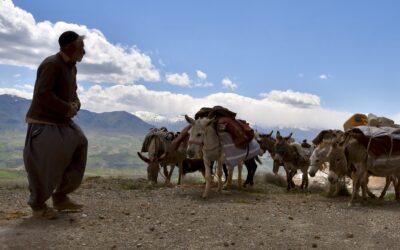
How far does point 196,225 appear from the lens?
332 inches

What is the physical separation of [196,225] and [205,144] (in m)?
4.87

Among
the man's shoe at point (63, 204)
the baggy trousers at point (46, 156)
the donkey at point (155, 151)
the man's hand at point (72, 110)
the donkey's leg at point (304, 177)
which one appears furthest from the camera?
the donkey's leg at point (304, 177)

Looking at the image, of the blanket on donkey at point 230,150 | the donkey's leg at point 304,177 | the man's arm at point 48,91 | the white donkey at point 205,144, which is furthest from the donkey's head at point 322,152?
the man's arm at point 48,91

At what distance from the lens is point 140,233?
764cm

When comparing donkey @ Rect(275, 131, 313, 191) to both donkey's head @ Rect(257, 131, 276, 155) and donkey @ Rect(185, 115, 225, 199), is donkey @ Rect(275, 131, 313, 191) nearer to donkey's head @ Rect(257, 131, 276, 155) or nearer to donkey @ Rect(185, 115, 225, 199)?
donkey's head @ Rect(257, 131, 276, 155)

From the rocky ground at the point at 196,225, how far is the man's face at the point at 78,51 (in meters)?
3.08

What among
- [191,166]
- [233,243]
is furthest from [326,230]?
[191,166]

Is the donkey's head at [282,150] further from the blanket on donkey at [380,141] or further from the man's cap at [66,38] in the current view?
the man's cap at [66,38]

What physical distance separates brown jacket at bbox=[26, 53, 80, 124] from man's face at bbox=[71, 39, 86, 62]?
162mm

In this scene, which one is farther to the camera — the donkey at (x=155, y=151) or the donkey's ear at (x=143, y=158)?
the donkey at (x=155, y=151)

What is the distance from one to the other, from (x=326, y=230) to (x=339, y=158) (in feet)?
13.9

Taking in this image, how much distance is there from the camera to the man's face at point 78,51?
27.1ft

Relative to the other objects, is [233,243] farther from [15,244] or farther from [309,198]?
[309,198]

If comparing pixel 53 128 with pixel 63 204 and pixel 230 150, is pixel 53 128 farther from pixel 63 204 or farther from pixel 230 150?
pixel 230 150
